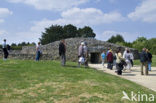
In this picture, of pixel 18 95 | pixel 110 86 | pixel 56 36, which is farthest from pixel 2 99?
pixel 56 36

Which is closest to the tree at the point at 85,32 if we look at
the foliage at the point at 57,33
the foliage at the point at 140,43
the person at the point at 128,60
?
the foliage at the point at 57,33

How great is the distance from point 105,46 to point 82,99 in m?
23.0

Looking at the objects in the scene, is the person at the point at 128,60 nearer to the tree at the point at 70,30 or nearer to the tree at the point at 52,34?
the tree at the point at 52,34

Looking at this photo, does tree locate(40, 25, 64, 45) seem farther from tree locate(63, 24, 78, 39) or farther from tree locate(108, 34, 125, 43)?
tree locate(108, 34, 125, 43)

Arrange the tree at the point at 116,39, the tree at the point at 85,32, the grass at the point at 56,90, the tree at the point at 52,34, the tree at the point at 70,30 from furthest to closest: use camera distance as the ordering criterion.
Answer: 1. the tree at the point at 116,39
2. the tree at the point at 85,32
3. the tree at the point at 70,30
4. the tree at the point at 52,34
5. the grass at the point at 56,90

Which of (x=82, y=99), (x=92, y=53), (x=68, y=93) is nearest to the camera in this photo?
(x=82, y=99)

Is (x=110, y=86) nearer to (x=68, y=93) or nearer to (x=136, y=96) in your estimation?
(x=136, y=96)

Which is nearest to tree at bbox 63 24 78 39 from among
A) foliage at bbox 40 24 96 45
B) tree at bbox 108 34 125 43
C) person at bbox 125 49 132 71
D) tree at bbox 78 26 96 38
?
foliage at bbox 40 24 96 45

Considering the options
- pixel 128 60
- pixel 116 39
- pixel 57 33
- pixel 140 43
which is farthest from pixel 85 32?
pixel 128 60

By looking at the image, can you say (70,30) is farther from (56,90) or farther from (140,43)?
(56,90)

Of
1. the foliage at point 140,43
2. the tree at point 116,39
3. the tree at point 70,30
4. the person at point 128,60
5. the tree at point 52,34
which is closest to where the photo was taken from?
the person at point 128,60

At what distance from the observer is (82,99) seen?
20.0 feet

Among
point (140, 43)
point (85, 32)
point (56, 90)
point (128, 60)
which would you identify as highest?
point (85, 32)

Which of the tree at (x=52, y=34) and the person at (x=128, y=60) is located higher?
the tree at (x=52, y=34)
